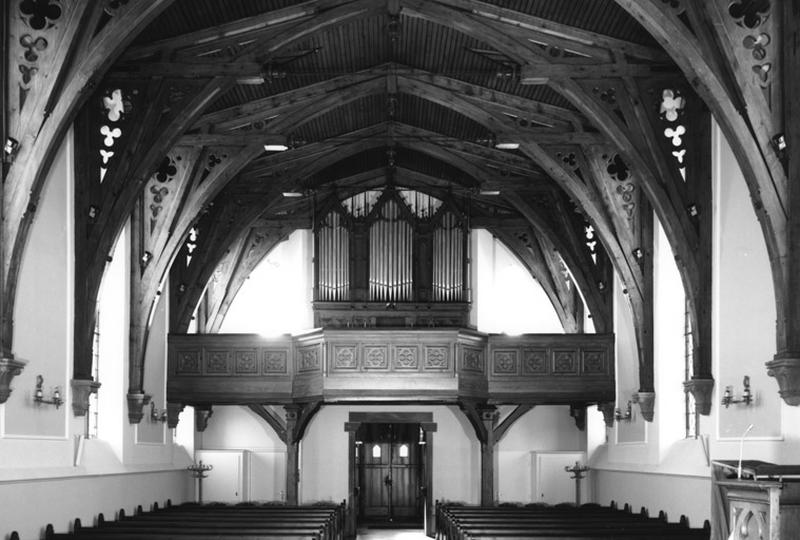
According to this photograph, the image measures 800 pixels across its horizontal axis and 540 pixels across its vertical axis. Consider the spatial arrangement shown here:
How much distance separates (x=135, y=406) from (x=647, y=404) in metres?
8.35

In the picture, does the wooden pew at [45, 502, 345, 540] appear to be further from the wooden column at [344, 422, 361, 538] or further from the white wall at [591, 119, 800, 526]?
the white wall at [591, 119, 800, 526]

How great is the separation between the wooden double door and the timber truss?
6.71 m

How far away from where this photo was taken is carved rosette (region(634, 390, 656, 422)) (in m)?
20.6

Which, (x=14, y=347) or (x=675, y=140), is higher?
(x=675, y=140)

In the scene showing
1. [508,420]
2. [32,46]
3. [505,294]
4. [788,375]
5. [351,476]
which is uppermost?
[32,46]

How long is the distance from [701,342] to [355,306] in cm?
1007

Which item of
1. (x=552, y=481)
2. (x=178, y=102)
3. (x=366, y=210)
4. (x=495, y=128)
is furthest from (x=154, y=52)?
(x=552, y=481)

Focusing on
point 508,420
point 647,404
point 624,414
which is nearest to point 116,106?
point 647,404

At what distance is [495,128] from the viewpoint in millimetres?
20391

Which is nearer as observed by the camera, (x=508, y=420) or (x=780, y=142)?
(x=780, y=142)

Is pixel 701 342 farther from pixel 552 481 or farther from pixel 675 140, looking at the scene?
pixel 552 481

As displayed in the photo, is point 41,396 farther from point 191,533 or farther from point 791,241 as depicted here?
point 791,241

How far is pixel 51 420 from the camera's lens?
1636 cm

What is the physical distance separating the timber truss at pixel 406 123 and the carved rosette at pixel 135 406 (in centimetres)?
5
